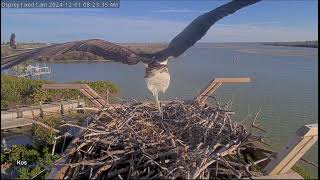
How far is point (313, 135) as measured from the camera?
216 centimetres

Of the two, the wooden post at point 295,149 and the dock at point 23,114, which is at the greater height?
the wooden post at point 295,149

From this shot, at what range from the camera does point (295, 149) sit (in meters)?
2.24

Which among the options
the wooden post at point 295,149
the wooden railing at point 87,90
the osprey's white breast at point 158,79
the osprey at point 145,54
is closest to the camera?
the wooden post at point 295,149

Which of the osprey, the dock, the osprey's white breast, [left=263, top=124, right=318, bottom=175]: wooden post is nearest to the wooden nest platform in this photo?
[left=263, top=124, right=318, bottom=175]: wooden post

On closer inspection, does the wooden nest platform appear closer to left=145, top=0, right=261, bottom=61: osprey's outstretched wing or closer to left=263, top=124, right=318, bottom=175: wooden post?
left=263, top=124, right=318, bottom=175: wooden post

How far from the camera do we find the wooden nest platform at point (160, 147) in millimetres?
2566

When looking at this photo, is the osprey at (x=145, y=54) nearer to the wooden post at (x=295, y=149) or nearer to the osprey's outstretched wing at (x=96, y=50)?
the osprey's outstretched wing at (x=96, y=50)

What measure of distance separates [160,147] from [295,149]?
943 mm

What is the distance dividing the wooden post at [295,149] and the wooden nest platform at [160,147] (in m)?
0.19

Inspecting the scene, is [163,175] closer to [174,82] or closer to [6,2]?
[6,2]

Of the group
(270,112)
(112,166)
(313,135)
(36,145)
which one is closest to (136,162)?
(112,166)

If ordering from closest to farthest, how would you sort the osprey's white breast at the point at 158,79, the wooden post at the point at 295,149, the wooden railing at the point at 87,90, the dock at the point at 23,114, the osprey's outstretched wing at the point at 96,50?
the wooden post at the point at 295,149 → the osprey's outstretched wing at the point at 96,50 → the osprey's white breast at the point at 158,79 → the wooden railing at the point at 87,90 → the dock at the point at 23,114

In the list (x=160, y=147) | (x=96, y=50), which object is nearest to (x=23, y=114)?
(x=160, y=147)

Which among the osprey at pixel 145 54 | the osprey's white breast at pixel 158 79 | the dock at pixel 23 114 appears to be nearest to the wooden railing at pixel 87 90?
the osprey's white breast at pixel 158 79
